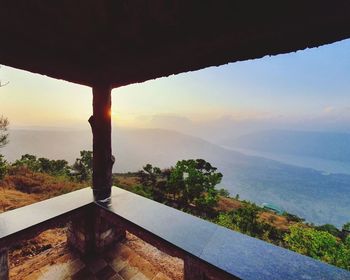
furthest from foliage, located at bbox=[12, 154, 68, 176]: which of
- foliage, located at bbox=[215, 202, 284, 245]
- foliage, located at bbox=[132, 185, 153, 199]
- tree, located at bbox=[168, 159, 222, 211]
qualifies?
foliage, located at bbox=[215, 202, 284, 245]

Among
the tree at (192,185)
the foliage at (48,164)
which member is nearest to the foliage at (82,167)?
the foliage at (48,164)

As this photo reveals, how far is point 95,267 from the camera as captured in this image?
10.4ft

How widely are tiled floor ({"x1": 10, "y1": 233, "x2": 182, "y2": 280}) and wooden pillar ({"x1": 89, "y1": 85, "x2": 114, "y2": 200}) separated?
3.26ft

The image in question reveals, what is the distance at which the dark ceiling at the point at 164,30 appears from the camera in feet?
4.05

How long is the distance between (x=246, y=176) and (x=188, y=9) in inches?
5697

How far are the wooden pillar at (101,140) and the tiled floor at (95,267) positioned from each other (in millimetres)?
995

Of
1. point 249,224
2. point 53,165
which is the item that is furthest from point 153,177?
point 53,165

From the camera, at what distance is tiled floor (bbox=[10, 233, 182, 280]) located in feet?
9.91

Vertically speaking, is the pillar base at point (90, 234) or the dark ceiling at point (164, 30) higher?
the dark ceiling at point (164, 30)

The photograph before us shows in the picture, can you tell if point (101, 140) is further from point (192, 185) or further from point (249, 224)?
point (192, 185)

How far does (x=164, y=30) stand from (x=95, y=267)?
3441mm

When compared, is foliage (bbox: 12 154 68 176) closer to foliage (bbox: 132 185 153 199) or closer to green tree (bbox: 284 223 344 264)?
foliage (bbox: 132 185 153 199)

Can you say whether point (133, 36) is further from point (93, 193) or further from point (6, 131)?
point (6, 131)

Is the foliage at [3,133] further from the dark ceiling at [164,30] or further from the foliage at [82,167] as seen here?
the dark ceiling at [164,30]
